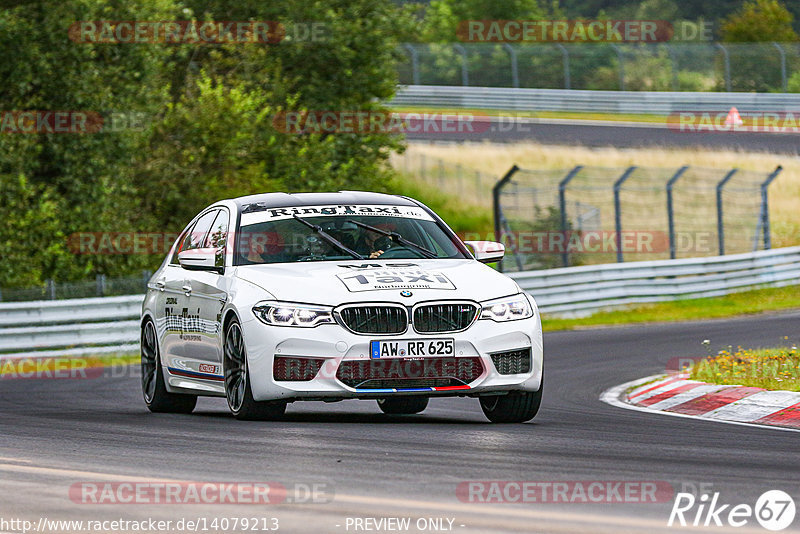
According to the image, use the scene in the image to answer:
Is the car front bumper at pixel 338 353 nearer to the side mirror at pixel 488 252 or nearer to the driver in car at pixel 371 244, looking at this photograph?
the side mirror at pixel 488 252

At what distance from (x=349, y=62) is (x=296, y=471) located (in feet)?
94.8

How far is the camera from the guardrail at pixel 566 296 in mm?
20938

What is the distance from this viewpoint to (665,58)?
48875mm

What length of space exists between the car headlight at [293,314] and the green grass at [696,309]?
48.1ft

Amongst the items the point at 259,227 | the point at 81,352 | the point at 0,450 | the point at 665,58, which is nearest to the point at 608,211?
the point at 665,58

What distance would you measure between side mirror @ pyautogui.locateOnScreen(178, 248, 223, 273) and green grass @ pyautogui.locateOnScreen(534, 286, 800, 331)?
539 inches

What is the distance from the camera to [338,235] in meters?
10.8

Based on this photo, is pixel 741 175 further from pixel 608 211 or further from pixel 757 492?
pixel 757 492
